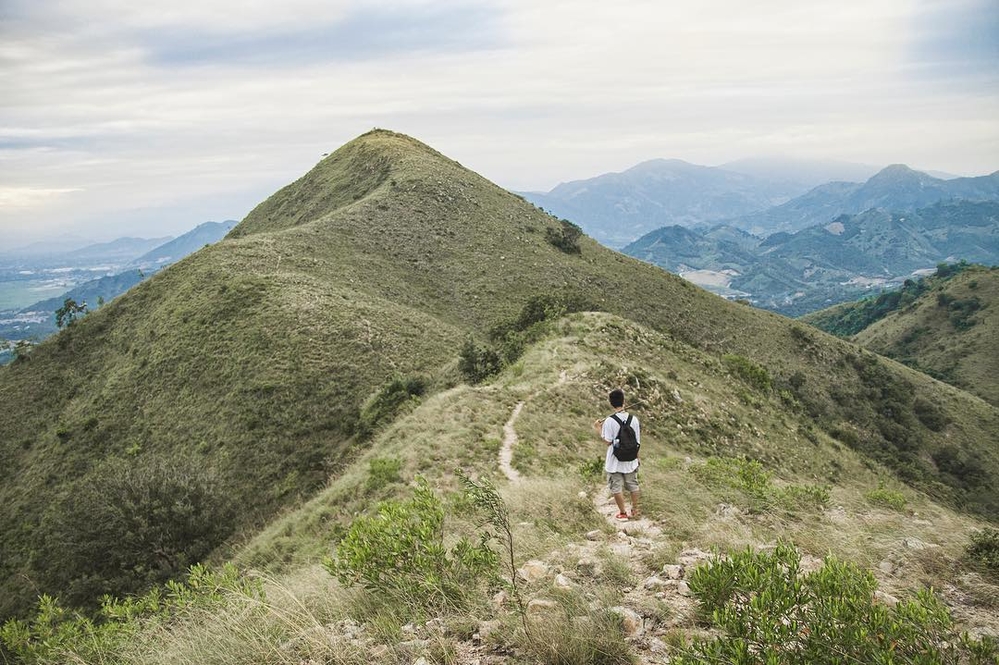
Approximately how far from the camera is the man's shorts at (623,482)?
9.45 meters

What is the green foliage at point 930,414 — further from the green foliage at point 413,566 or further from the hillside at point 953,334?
the green foliage at point 413,566

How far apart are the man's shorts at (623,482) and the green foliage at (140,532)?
53.5 ft

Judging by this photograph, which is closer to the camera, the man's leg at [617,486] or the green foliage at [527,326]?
the man's leg at [617,486]

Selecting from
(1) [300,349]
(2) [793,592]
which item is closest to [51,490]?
(1) [300,349]

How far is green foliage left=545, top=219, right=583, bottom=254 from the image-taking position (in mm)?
69812

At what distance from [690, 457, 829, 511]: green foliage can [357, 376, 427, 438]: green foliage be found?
51.6ft

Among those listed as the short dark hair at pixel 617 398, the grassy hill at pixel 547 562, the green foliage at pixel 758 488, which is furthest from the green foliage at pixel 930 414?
the short dark hair at pixel 617 398

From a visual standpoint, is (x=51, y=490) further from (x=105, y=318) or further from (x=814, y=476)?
(x=814, y=476)

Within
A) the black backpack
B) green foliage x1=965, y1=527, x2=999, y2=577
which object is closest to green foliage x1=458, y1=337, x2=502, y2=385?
the black backpack

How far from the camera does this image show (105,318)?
152 feet

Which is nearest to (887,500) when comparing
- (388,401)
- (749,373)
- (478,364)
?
(478,364)

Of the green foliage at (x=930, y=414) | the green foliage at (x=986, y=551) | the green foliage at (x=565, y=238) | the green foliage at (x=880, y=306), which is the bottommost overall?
the green foliage at (x=930, y=414)

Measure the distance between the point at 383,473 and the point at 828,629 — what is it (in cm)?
1287

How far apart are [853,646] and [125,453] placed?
37071mm
